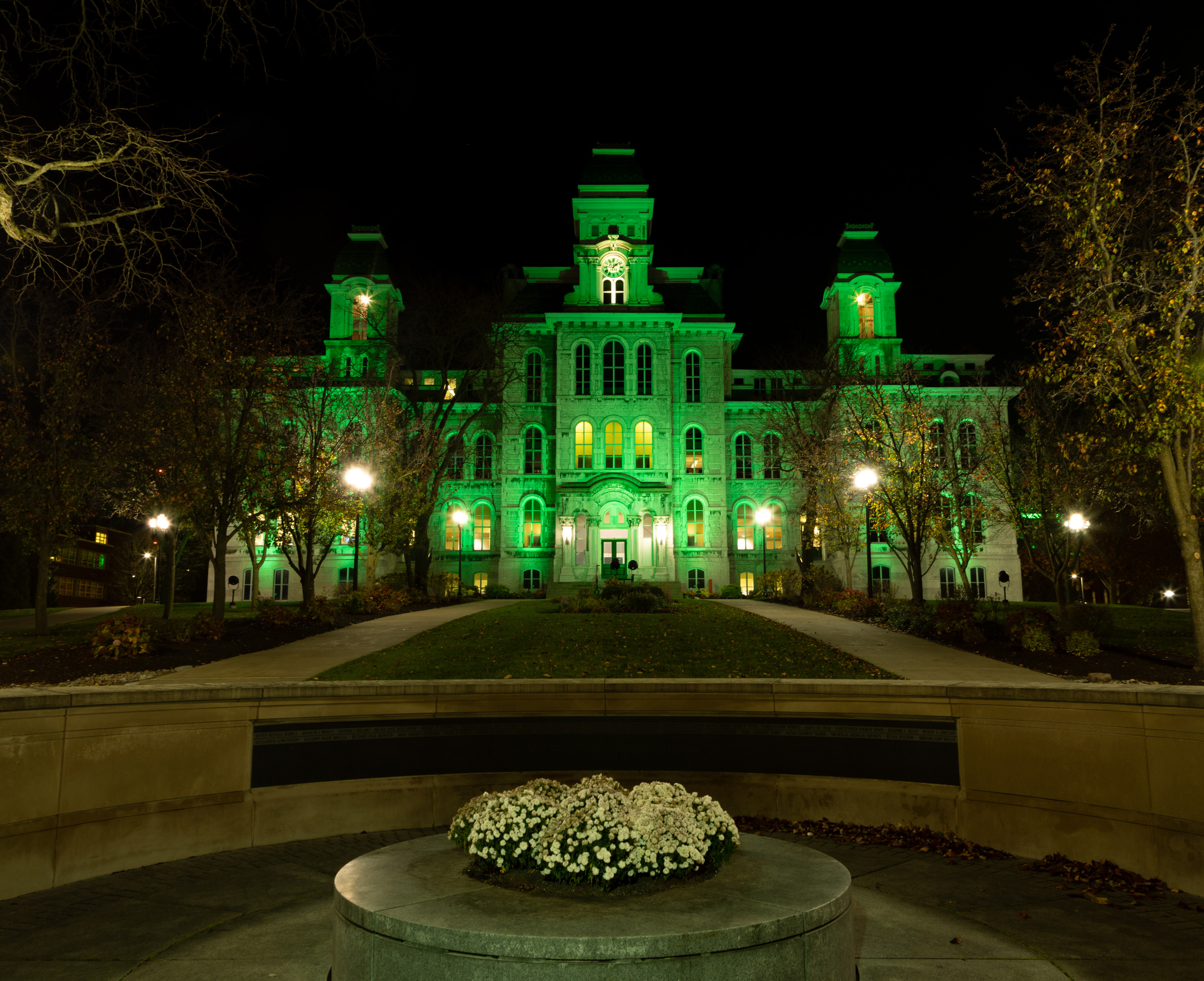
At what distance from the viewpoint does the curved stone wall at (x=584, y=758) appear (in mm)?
6824

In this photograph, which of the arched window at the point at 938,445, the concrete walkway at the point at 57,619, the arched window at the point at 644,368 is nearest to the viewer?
the concrete walkway at the point at 57,619

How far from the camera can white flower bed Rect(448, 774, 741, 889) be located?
494 cm

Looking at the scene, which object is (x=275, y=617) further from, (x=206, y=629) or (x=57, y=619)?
(x=57, y=619)

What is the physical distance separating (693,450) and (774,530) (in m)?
6.82

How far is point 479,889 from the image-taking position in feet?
16.0

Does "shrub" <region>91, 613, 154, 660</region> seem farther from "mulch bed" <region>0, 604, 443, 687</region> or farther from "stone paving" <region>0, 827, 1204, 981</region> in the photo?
"stone paving" <region>0, 827, 1204, 981</region>

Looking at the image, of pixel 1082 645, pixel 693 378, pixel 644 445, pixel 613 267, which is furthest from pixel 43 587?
pixel 693 378

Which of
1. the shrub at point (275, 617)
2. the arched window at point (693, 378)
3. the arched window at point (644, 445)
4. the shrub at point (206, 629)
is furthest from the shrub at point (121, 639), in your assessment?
the arched window at point (693, 378)

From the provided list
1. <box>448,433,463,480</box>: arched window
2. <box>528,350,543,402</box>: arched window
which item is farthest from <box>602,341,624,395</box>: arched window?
<box>448,433,463,480</box>: arched window

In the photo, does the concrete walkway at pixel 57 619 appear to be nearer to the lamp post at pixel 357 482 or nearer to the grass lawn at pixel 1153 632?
the lamp post at pixel 357 482

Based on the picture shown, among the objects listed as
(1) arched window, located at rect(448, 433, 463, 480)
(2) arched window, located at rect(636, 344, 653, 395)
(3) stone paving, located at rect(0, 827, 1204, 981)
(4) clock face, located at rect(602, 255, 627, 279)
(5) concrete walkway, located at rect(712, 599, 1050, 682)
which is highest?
(4) clock face, located at rect(602, 255, 627, 279)

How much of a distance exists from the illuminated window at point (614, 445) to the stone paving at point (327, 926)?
40.0m

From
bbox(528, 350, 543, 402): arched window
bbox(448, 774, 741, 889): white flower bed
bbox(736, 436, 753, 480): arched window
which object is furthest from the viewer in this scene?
bbox(736, 436, 753, 480): arched window

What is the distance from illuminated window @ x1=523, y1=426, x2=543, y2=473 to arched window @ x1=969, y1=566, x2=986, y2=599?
26128 mm
